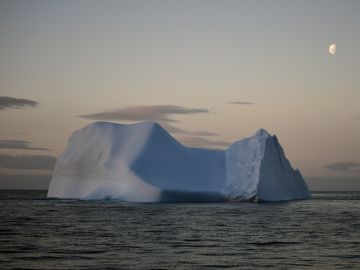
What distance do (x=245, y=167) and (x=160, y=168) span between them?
22.4 feet

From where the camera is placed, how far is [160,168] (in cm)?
4259

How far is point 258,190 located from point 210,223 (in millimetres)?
19124

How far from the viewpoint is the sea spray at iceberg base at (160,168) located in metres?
41.6

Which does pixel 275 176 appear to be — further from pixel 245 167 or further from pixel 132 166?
pixel 132 166

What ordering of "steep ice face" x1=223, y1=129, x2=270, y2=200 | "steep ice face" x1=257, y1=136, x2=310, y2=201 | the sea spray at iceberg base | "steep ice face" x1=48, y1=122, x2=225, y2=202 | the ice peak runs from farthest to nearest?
1. the ice peak
2. "steep ice face" x1=257, y1=136, x2=310, y2=201
3. "steep ice face" x1=223, y1=129, x2=270, y2=200
4. the sea spray at iceberg base
5. "steep ice face" x1=48, y1=122, x2=225, y2=202

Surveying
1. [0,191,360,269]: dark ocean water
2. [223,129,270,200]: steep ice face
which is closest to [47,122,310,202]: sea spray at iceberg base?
[223,129,270,200]: steep ice face

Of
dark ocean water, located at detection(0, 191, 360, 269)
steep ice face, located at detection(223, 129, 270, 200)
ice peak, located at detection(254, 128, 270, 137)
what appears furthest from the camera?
ice peak, located at detection(254, 128, 270, 137)

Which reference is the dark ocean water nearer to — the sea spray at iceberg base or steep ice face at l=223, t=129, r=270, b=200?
the sea spray at iceberg base

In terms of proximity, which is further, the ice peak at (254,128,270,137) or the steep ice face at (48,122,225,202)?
the ice peak at (254,128,270,137)

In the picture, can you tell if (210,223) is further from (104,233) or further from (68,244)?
(68,244)

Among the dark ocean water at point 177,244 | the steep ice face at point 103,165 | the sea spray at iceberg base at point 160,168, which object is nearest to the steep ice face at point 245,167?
the sea spray at iceberg base at point 160,168

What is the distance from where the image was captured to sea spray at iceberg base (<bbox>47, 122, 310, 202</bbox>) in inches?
1638

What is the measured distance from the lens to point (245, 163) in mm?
44531

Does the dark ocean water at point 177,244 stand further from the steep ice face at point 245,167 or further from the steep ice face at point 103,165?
the steep ice face at point 245,167
